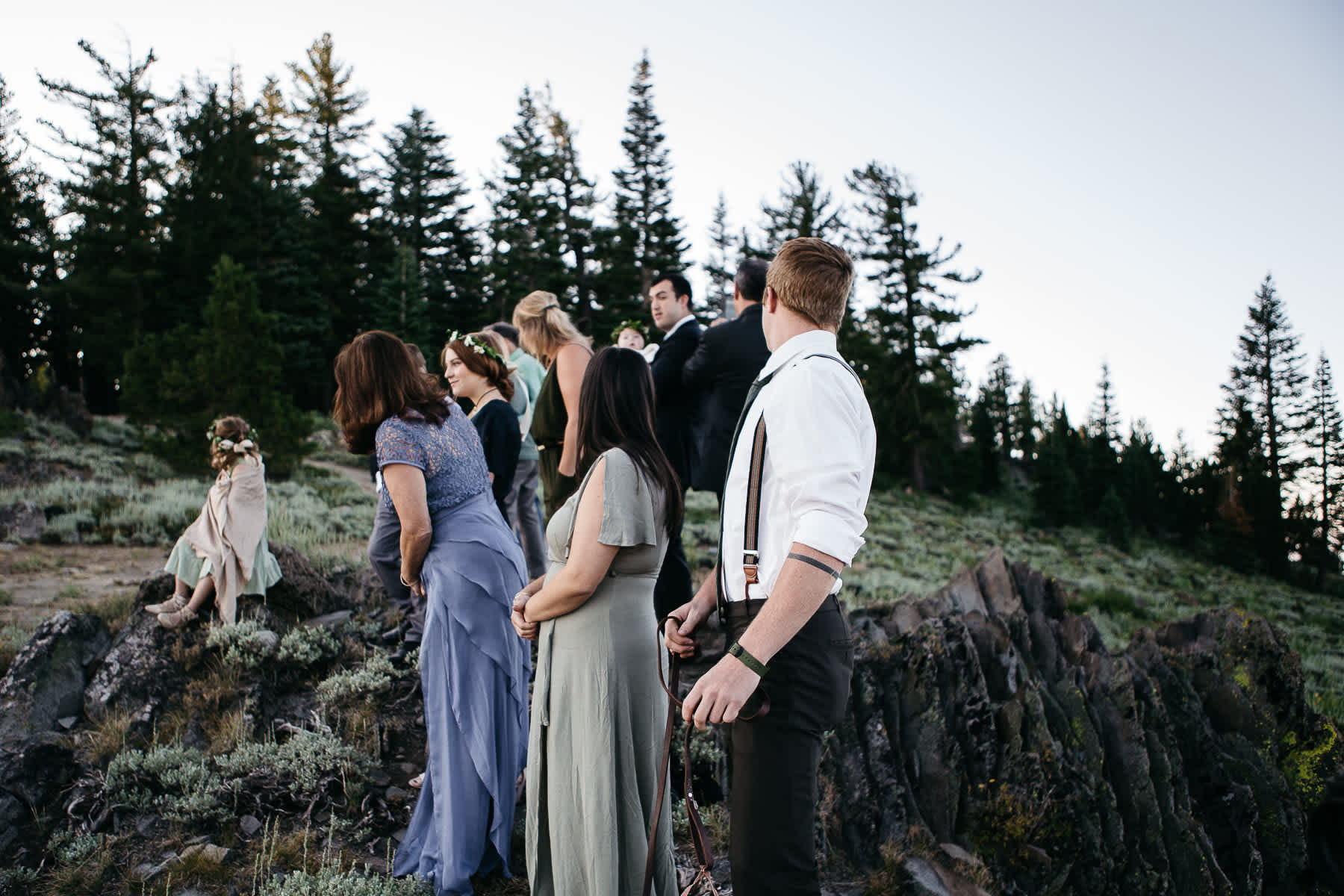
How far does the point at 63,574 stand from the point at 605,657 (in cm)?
866

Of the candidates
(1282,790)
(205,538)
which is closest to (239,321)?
(205,538)

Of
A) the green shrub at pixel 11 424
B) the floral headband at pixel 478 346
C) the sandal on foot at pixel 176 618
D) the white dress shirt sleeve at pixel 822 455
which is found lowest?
the sandal on foot at pixel 176 618

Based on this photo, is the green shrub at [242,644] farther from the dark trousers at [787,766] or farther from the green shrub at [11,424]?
the green shrub at [11,424]

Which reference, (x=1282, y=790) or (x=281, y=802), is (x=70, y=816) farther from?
(x=1282, y=790)

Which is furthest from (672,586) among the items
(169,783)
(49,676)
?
(49,676)

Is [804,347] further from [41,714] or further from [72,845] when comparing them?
[41,714]

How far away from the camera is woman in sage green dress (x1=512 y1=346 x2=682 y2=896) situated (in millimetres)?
2396

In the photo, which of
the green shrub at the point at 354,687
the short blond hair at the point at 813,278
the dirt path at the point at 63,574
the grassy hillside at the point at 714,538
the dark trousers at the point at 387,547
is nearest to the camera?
the short blond hair at the point at 813,278

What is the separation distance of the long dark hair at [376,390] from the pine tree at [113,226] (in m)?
25.0

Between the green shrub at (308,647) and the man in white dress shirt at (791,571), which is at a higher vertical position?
the man in white dress shirt at (791,571)

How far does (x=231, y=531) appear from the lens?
5328mm

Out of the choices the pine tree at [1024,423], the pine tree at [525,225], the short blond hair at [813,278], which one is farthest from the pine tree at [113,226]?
the pine tree at [1024,423]

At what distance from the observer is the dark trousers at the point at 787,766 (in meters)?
1.69

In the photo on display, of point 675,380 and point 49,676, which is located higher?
point 675,380
